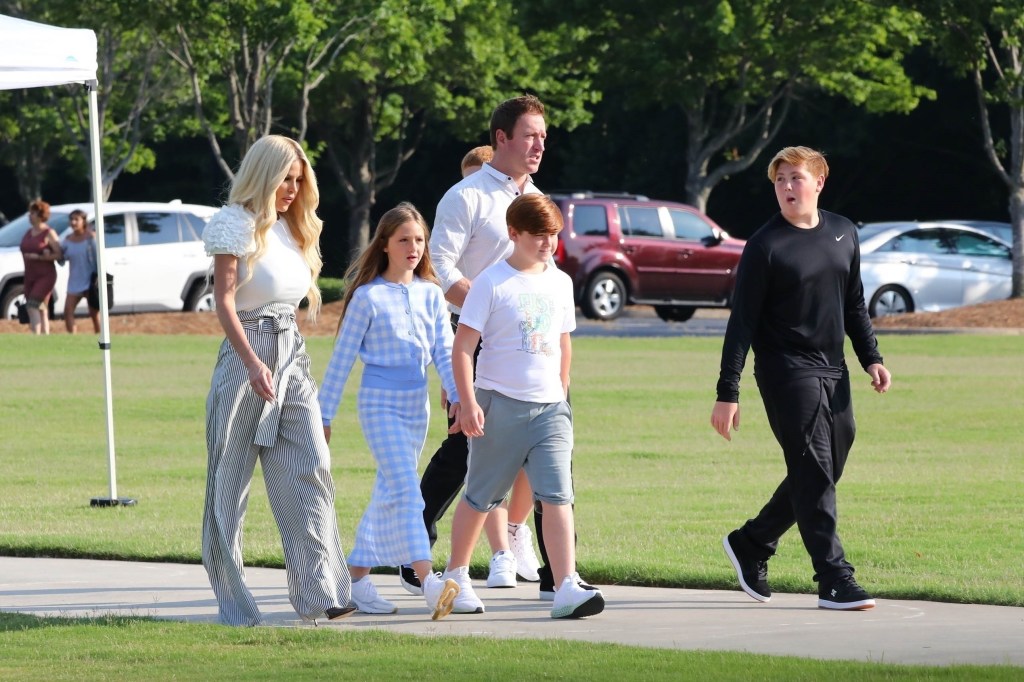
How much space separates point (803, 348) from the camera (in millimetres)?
6797

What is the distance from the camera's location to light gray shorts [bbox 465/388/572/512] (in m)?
6.63

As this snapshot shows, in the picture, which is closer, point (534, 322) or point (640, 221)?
point (534, 322)

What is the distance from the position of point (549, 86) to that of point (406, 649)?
3433 cm

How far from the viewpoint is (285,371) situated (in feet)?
21.5

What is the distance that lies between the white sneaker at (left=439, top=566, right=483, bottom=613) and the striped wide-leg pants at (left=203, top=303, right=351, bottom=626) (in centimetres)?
41

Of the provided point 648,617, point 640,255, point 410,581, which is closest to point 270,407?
point 410,581

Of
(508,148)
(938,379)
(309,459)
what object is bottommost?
(938,379)

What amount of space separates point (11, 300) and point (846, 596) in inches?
797

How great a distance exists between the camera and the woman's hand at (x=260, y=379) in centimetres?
634

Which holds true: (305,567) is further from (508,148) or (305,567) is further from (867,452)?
(867,452)

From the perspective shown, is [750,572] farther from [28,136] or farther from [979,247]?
[28,136]

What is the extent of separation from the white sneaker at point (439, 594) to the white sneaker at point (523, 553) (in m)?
1.00

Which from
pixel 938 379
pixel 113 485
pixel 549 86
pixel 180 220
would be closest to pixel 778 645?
pixel 113 485

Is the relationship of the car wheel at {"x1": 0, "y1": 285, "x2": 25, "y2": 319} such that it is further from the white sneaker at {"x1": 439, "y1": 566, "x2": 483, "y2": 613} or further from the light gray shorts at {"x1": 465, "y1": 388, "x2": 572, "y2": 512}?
the light gray shorts at {"x1": 465, "y1": 388, "x2": 572, "y2": 512}
